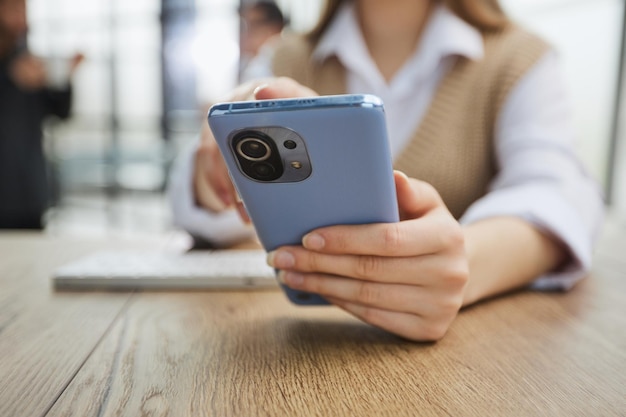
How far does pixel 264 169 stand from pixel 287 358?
0.14 meters

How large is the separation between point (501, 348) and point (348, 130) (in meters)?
0.22

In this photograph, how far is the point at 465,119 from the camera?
771 mm

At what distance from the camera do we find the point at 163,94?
12.2ft

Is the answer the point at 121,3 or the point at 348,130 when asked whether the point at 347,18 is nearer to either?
the point at 348,130

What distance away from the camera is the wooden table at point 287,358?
31 cm

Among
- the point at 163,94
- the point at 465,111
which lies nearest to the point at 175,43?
the point at 163,94

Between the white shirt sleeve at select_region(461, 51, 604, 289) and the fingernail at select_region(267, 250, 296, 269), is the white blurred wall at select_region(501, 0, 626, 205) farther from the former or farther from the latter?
the fingernail at select_region(267, 250, 296, 269)

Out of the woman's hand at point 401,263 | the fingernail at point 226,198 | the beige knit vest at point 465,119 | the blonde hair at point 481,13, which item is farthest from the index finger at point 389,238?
the blonde hair at point 481,13

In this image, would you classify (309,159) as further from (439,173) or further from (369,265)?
(439,173)

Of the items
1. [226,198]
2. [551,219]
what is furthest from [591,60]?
[226,198]

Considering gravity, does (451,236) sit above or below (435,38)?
below

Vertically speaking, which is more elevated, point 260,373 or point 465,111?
point 465,111

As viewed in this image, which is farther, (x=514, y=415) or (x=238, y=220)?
(x=238, y=220)

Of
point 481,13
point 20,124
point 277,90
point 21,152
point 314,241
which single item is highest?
point 481,13
